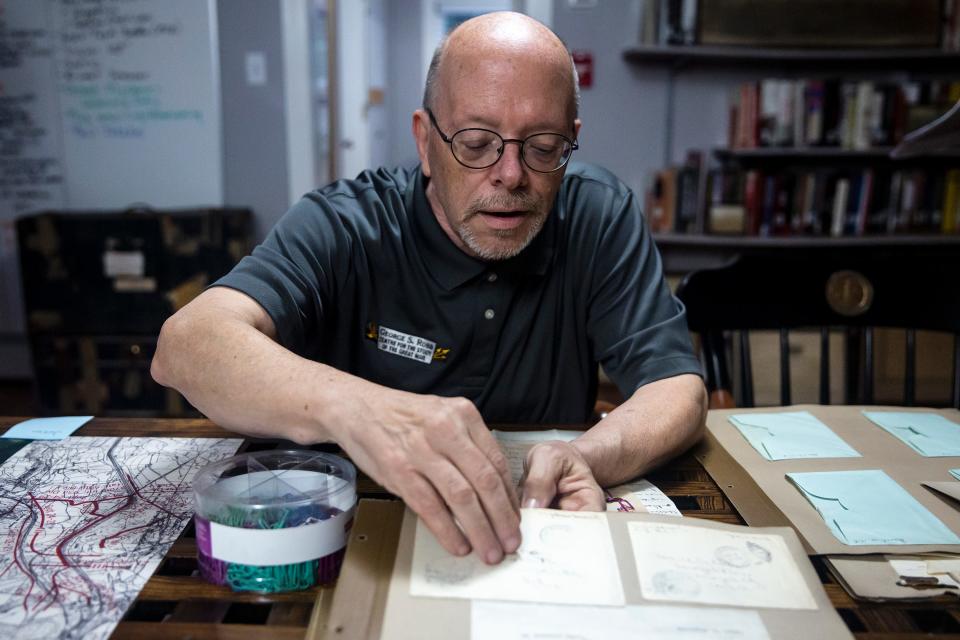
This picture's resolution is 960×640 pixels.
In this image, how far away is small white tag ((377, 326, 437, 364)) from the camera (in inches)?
45.8

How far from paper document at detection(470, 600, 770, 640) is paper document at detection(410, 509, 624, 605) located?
1 cm

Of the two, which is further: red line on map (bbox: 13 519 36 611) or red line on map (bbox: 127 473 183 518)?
red line on map (bbox: 127 473 183 518)

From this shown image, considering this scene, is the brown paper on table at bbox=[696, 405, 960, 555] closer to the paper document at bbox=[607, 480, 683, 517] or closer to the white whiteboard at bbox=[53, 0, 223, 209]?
the paper document at bbox=[607, 480, 683, 517]

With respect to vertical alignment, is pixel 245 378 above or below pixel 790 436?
above

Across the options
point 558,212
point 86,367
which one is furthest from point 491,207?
point 86,367

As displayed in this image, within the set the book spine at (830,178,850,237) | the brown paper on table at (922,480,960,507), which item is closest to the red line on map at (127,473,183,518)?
the brown paper on table at (922,480,960,507)

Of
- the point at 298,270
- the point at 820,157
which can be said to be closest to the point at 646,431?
the point at 298,270

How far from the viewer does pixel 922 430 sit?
3.27 feet

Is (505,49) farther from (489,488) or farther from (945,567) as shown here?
(945,567)

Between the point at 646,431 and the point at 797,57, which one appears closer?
the point at 646,431

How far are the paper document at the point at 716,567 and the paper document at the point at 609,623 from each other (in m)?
0.02

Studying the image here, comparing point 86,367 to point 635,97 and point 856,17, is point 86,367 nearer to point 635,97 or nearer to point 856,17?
point 635,97

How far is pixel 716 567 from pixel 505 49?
2.47ft

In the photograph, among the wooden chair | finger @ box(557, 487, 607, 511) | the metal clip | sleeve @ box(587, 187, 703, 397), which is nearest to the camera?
the metal clip
